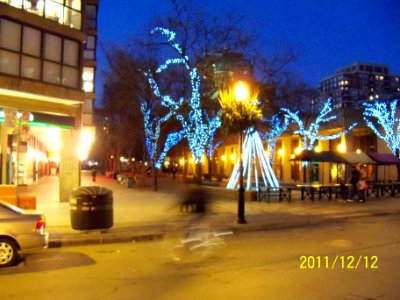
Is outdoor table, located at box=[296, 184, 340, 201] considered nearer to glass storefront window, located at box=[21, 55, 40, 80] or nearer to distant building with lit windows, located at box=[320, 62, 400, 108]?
glass storefront window, located at box=[21, 55, 40, 80]

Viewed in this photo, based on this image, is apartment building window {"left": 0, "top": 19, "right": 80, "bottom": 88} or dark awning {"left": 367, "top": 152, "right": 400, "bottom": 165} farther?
dark awning {"left": 367, "top": 152, "right": 400, "bottom": 165}

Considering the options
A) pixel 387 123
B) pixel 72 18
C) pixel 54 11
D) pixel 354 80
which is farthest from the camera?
pixel 354 80

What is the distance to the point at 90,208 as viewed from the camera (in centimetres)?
1280

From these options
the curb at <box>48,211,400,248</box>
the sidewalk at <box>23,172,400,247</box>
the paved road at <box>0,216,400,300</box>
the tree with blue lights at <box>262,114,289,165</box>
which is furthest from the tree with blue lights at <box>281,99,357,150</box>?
the paved road at <box>0,216,400,300</box>

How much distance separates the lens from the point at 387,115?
37219 mm

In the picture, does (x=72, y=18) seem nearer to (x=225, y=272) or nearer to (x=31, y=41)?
(x=31, y=41)

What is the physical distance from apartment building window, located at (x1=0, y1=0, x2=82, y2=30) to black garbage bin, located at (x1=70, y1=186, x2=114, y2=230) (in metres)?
10.7

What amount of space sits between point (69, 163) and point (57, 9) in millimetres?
7154

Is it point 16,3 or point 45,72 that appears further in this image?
point 45,72

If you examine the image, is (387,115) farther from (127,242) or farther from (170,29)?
(127,242)

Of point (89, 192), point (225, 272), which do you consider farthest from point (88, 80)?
point (225, 272)

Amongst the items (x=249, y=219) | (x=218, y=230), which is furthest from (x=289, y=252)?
(x=249, y=219)

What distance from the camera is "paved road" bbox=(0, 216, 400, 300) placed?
730 cm

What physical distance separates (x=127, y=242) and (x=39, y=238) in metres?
3.59
